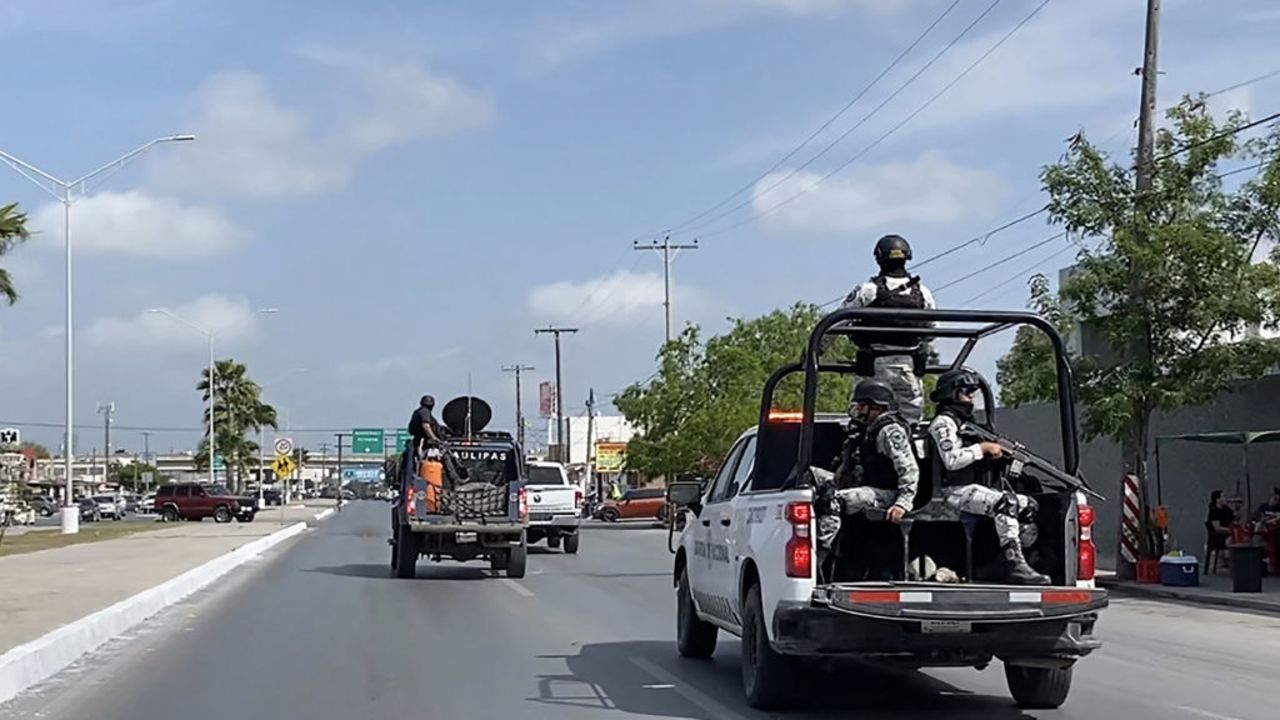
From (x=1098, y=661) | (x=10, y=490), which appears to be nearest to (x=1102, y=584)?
(x=1098, y=661)

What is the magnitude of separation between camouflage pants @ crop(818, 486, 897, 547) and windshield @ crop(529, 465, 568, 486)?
2628 centimetres

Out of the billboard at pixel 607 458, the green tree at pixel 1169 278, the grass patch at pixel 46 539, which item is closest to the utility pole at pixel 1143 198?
the green tree at pixel 1169 278

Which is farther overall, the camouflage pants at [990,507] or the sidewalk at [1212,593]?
the sidewalk at [1212,593]

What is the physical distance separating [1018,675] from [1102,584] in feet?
51.3

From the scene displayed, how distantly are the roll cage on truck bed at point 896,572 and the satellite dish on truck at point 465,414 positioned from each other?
1721cm

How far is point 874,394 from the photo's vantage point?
424 inches

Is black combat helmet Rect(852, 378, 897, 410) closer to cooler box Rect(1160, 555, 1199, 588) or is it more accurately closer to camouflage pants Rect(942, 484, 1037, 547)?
camouflage pants Rect(942, 484, 1037, 547)

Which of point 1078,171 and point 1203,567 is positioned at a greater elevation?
point 1078,171

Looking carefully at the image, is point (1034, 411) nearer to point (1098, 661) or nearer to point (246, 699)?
point (1098, 661)

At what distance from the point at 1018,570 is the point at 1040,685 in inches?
52.8

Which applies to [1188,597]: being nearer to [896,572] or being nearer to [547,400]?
[896,572]

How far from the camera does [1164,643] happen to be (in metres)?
16.2

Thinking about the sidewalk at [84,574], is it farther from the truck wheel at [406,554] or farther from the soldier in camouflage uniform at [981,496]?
the soldier in camouflage uniform at [981,496]

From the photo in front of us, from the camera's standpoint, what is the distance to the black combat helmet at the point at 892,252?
459 inches
